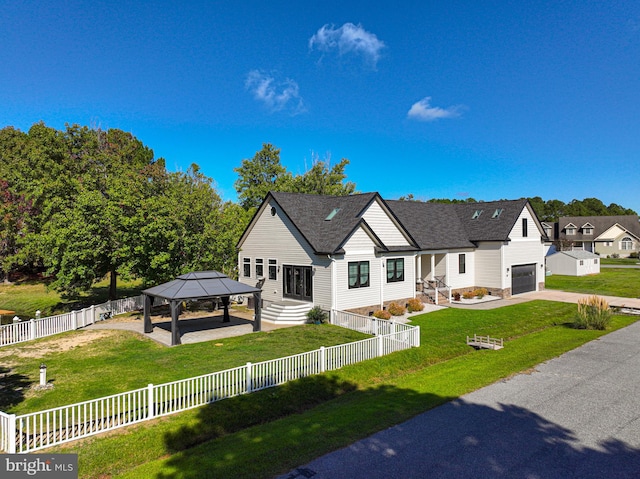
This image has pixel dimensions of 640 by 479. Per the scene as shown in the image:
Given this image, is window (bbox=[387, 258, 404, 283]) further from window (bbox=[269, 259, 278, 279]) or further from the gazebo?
the gazebo

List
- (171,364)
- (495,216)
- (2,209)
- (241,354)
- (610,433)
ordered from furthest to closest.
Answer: (2,209), (495,216), (241,354), (171,364), (610,433)

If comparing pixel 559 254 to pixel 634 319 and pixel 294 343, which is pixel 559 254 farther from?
pixel 294 343

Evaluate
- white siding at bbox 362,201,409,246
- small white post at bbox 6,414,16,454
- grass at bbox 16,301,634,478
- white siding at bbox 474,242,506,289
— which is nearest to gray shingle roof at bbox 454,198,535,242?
white siding at bbox 474,242,506,289

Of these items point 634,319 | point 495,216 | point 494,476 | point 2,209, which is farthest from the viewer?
point 2,209

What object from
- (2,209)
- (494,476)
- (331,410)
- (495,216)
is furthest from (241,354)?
(2,209)

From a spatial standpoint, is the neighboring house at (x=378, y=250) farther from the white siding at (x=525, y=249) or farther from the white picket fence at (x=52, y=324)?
the white picket fence at (x=52, y=324)

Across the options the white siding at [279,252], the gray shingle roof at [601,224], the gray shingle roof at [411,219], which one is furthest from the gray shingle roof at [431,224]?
the gray shingle roof at [601,224]
